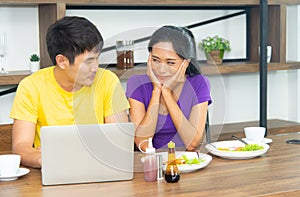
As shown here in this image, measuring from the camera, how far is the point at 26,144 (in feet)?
7.45

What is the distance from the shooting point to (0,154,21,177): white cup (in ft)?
6.52

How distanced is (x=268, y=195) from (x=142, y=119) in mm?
850

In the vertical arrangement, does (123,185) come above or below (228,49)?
below

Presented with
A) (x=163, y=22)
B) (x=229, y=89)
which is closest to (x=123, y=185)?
(x=163, y=22)

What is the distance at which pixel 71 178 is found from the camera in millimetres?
1936

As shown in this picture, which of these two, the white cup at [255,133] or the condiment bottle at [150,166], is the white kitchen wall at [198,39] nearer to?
the white cup at [255,133]

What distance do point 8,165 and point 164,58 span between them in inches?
28.5

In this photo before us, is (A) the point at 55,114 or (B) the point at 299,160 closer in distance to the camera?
(B) the point at 299,160

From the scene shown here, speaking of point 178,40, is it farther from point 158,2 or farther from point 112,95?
point 158,2

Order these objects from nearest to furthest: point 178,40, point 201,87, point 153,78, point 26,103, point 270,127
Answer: point 178,40
point 26,103
point 153,78
point 201,87
point 270,127

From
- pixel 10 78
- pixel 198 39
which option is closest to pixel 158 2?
pixel 198 39

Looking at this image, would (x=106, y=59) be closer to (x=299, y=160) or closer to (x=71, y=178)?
(x=71, y=178)

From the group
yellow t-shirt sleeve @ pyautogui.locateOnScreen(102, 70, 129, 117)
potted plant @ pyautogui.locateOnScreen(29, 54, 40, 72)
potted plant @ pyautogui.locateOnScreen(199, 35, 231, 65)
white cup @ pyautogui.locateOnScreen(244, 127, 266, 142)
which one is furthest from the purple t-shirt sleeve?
potted plant @ pyautogui.locateOnScreen(199, 35, 231, 65)

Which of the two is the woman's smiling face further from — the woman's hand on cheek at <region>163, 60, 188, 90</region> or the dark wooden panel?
the dark wooden panel
